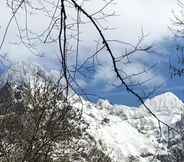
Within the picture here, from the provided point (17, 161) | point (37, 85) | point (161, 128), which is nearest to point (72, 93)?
point (161, 128)

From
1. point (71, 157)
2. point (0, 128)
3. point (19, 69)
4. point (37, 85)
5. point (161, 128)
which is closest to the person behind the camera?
point (161, 128)

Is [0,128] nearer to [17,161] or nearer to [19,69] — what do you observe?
[17,161]

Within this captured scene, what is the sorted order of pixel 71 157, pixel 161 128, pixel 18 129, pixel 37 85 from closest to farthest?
pixel 161 128 < pixel 37 85 < pixel 18 129 < pixel 71 157

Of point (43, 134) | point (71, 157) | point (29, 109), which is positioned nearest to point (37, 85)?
point (29, 109)

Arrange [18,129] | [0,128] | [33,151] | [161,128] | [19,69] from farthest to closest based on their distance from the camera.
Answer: [18,129]
[0,128]
[33,151]
[19,69]
[161,128]

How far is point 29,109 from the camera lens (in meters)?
16.0

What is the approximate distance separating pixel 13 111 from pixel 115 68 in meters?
12.1

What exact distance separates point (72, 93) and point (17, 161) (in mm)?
8707

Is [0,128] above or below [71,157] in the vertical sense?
below

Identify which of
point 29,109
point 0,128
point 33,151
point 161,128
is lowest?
point 161,128

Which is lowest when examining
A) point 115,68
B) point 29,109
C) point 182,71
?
point 115,68

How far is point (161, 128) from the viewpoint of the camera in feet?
15.8

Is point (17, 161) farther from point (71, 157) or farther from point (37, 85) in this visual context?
point (71, 157)

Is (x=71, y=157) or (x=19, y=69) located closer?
(x=19, y=69)
